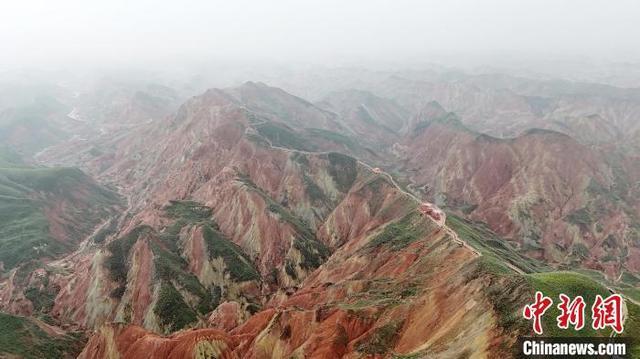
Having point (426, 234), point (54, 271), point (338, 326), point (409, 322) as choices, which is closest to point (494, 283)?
point (409, 322)

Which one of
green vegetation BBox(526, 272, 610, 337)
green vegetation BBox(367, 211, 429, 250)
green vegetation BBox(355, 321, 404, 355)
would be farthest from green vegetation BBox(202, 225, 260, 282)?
green vegetation BBox(526, 272, 610, 337)

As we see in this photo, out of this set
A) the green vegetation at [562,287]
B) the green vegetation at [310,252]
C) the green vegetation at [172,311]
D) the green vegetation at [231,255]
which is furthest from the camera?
the green vegetation at [310,252]

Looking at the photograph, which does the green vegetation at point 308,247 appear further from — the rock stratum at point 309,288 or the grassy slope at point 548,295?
the grassy slope at point 548,295

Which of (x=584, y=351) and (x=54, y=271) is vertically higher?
(x=584, y=351)

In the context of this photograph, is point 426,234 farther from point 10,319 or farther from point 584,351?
point 10,319

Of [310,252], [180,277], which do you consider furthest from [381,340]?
[310,252]

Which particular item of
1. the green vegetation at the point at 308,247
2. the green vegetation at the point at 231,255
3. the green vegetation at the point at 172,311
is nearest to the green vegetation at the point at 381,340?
the green vegetation at the point at 172,311
